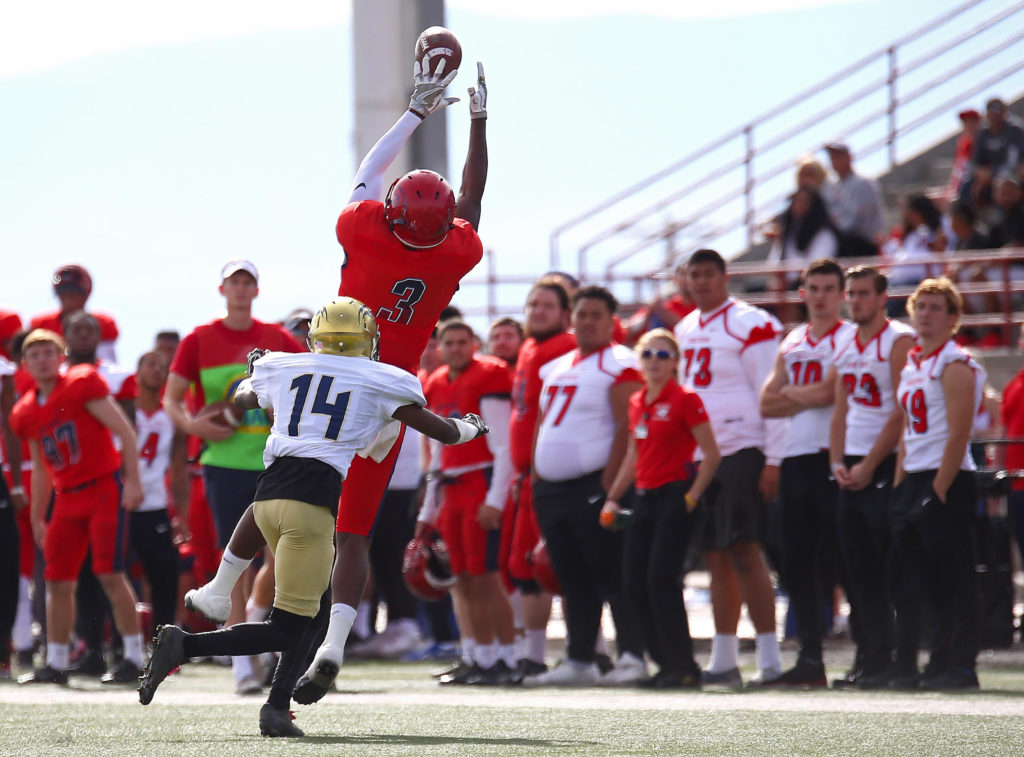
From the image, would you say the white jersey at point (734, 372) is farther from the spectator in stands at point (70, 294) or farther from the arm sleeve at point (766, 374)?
the spectator in stands at point (70, 294)

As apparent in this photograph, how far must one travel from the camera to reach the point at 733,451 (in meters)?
8.44

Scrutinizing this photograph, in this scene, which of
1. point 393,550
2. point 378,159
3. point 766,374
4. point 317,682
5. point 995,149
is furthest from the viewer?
point 995,149

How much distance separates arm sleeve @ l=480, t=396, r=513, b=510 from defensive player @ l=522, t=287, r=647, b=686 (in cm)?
25

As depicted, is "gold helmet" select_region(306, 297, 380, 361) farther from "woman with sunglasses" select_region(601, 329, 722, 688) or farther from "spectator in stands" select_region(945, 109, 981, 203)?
"spectator in stands" select_region(945, 109, 981, 203)

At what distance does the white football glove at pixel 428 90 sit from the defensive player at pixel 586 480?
96.9 inches

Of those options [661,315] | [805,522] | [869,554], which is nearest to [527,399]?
[805,522]

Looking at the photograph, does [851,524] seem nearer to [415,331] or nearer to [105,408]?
[415,331]

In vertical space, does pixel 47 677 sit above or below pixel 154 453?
below

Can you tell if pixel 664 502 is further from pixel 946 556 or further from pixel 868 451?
pixel 946 556

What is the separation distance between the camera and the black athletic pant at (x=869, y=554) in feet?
26.4

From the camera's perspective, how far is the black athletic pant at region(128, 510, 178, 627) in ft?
31.8

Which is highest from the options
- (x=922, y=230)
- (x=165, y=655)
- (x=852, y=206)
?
(x=852, y=206)

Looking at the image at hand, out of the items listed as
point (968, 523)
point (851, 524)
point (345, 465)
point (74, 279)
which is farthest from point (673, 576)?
point (74, 279)

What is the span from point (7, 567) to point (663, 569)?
12.4 feet
